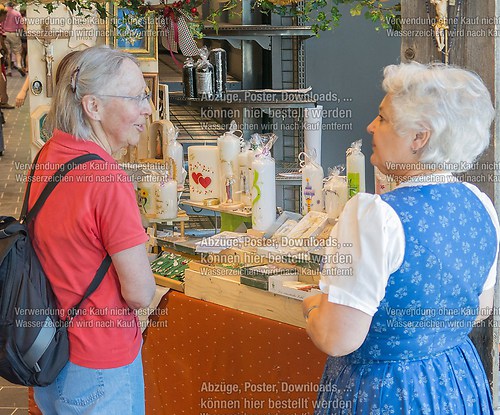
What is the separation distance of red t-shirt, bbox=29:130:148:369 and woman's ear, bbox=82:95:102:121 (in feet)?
0.25

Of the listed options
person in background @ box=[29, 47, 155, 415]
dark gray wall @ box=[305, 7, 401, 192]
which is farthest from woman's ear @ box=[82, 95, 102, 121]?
dark gray wall @ box=[305, 7, 401, 192]

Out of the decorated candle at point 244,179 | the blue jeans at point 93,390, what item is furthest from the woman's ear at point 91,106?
the decorated candle at point 244,179

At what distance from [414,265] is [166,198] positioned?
2.03 meters

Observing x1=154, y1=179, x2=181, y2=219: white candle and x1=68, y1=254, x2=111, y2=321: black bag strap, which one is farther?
x1=154, y1=179, x2=181, y2=219: white candle

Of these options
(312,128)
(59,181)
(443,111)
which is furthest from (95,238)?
(312,128)

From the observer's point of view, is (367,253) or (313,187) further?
(313,187)

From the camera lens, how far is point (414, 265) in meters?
1.89

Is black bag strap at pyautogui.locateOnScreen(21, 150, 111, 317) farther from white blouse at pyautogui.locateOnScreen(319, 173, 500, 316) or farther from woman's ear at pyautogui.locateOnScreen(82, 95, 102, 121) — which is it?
white blouse at pyautogui.locateOnScreen(319, 173, 500, 316)

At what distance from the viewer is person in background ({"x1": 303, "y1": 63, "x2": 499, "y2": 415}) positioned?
1.87 meters

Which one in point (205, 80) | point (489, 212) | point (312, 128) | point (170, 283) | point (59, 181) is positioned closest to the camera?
point (489, 212)

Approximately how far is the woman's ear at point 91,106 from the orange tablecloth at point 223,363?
1.15 m

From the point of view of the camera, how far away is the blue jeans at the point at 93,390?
7.26 feet

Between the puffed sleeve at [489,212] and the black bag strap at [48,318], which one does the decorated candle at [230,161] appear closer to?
the black bag strap at [48,318]

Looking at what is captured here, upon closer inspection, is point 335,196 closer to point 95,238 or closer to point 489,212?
point 489,212
